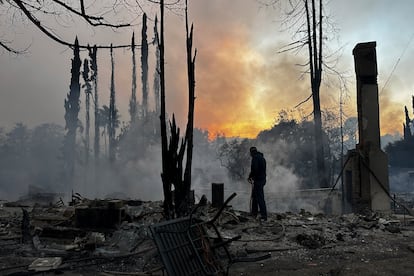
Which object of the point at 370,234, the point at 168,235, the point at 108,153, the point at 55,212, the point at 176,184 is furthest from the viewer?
the point at 108,153

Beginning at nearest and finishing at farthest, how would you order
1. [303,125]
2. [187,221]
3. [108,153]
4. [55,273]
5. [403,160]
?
[187,221], [55,273], [303,125], [403,160], [108,153]

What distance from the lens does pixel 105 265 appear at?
6.07 meters

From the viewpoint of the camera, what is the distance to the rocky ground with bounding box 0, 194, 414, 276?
19.3ft

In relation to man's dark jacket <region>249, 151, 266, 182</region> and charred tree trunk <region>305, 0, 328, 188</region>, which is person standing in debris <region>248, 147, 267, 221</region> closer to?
man's dark jacket <region>249, 151, 266, 182</region>

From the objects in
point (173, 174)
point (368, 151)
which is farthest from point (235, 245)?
point (368, 151)

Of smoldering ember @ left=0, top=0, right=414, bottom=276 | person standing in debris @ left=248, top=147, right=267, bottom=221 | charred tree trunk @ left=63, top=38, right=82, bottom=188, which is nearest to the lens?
smoldering ember @ left=0, top=0, right=414, bottom=276

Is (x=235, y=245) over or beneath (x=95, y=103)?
beneath

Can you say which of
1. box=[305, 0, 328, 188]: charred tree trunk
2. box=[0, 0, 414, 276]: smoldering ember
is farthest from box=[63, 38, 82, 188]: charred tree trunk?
box=[305, 0, 328, 188]: charred tree trunk

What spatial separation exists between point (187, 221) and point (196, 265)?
21.7 inches

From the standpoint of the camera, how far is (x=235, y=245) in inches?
284

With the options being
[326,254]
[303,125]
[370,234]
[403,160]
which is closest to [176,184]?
[326,254]

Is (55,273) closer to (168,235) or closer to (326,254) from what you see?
(168,235)

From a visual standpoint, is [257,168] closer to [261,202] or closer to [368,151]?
[261,202]

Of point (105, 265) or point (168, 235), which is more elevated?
point (168, 235)
